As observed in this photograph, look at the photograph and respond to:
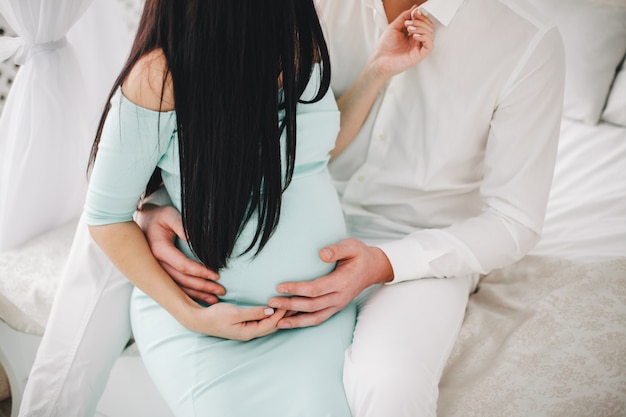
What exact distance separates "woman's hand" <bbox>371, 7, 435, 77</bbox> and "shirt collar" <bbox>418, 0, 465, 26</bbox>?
0.02 meters

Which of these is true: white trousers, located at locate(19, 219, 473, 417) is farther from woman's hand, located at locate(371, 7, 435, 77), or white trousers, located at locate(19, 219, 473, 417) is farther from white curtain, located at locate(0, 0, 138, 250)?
woman's hand, located at locate(371, 7, 435, 77)

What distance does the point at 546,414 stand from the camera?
90cm

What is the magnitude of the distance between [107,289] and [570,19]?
5.45 feet

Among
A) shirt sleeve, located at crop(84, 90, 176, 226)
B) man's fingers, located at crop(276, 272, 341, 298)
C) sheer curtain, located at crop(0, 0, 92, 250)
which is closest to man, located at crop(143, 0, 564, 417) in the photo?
man's fingers, located at crop(276, 272, 341, 298)

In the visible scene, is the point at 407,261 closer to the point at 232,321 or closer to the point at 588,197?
the point at 232,321

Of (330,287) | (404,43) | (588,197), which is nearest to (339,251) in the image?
(330,287)

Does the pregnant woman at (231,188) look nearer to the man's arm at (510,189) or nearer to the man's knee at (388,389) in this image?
the man's knee at (388,389)

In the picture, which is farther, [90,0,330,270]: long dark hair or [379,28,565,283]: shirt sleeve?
[379,28,565,283]: shirt sleeve

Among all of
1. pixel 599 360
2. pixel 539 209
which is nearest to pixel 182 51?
pixel 539 209

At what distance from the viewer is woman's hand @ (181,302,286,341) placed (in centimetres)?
92

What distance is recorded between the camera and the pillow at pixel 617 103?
169cm

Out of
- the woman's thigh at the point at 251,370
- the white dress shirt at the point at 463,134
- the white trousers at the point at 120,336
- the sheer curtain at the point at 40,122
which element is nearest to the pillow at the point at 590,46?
the white dress shirt at the point at 463,134

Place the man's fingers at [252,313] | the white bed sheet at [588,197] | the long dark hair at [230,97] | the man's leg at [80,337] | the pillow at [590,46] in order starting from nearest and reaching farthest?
the long dark hair at [230,97] → the man's fingers at [252,313] → the man's leg at [80,337] → the white bed sheet at [588,197] → the pillow at [590,46]

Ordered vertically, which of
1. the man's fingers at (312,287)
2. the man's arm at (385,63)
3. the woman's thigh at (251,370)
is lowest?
the woman's thigh at (251,370)
